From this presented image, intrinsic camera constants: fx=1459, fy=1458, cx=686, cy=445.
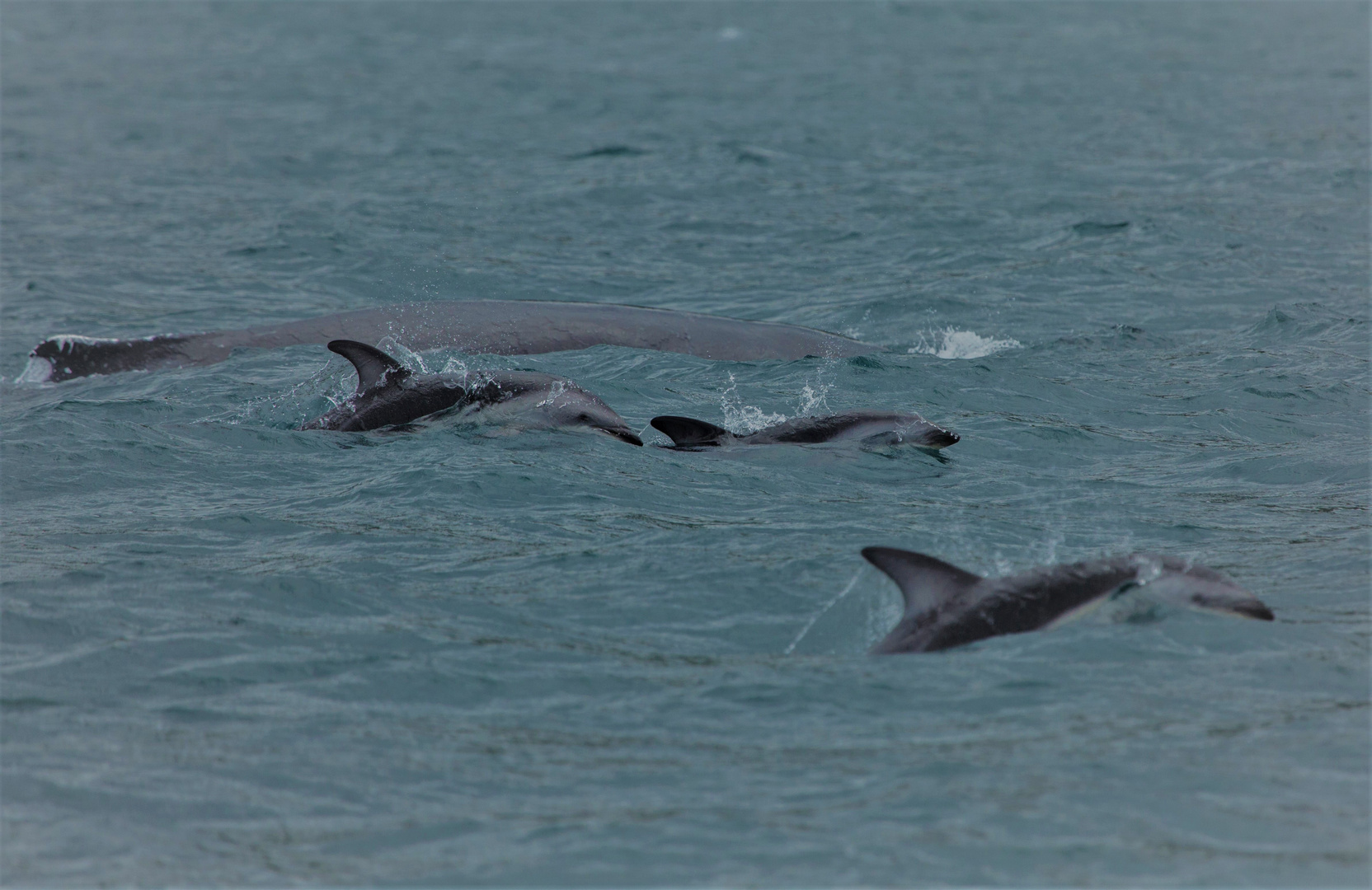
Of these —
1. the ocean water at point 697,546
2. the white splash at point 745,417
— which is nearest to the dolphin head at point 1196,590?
the ocean water at point 697,546

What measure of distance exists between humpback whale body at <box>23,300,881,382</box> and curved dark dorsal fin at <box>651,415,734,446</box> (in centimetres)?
266

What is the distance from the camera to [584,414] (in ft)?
34.4

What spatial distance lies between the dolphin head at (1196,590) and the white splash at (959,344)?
19.2ft

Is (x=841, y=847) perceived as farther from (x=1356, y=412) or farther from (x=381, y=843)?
(x=1356, y=412)

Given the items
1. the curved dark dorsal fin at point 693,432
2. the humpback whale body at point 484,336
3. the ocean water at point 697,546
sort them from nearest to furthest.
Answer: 1. the ocean water at point 697,546
2. the curved dark dorsal fin at point 693,432
3. the humpback whale body at point 484,336

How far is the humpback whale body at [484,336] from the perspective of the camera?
12.6 meters

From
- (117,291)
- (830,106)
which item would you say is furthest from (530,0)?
(117,291)

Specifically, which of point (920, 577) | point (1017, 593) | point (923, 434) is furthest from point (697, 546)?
point (923, 434)

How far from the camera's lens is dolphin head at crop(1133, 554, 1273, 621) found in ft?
24.3

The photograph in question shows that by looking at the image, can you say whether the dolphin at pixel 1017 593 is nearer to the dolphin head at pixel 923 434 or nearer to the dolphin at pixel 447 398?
the dolphin head at pixel 923 434

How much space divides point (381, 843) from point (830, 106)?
27.1 m

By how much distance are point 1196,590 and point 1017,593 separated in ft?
3.28

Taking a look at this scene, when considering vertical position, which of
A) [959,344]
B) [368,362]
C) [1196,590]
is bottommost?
[1196,590]

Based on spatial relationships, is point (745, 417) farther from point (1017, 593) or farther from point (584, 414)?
point (1017, 593)
